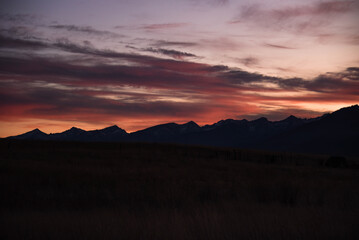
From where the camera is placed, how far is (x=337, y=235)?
7.91m

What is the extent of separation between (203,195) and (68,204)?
5943 millimetres

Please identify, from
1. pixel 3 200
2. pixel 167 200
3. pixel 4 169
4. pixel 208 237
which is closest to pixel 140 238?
pixel 208 237

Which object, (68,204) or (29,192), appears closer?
(68,204)

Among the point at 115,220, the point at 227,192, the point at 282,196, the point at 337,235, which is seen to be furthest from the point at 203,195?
the point at 337,235

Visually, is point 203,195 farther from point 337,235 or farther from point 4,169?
point 4,169

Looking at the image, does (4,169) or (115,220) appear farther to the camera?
(4,169)

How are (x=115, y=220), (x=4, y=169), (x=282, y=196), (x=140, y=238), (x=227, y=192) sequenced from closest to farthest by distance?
(x=140, y=238)
(x=115, y=220)
(x=282, y=196)
(x=227, y=192)
(x=4, y=169)

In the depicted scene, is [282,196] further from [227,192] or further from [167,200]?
[167,200]

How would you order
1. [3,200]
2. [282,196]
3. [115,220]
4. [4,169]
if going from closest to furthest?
1. [115,220]
2. [3,200]
3. [282,196]
4. [4,169]

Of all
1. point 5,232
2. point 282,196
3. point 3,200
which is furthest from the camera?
point 282,196

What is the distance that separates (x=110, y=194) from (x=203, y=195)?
4.30 m

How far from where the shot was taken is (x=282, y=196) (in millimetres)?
15375

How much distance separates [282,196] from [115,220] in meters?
8.91

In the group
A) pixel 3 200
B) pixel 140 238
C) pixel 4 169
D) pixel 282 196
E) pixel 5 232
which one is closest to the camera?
pixel 140 238
